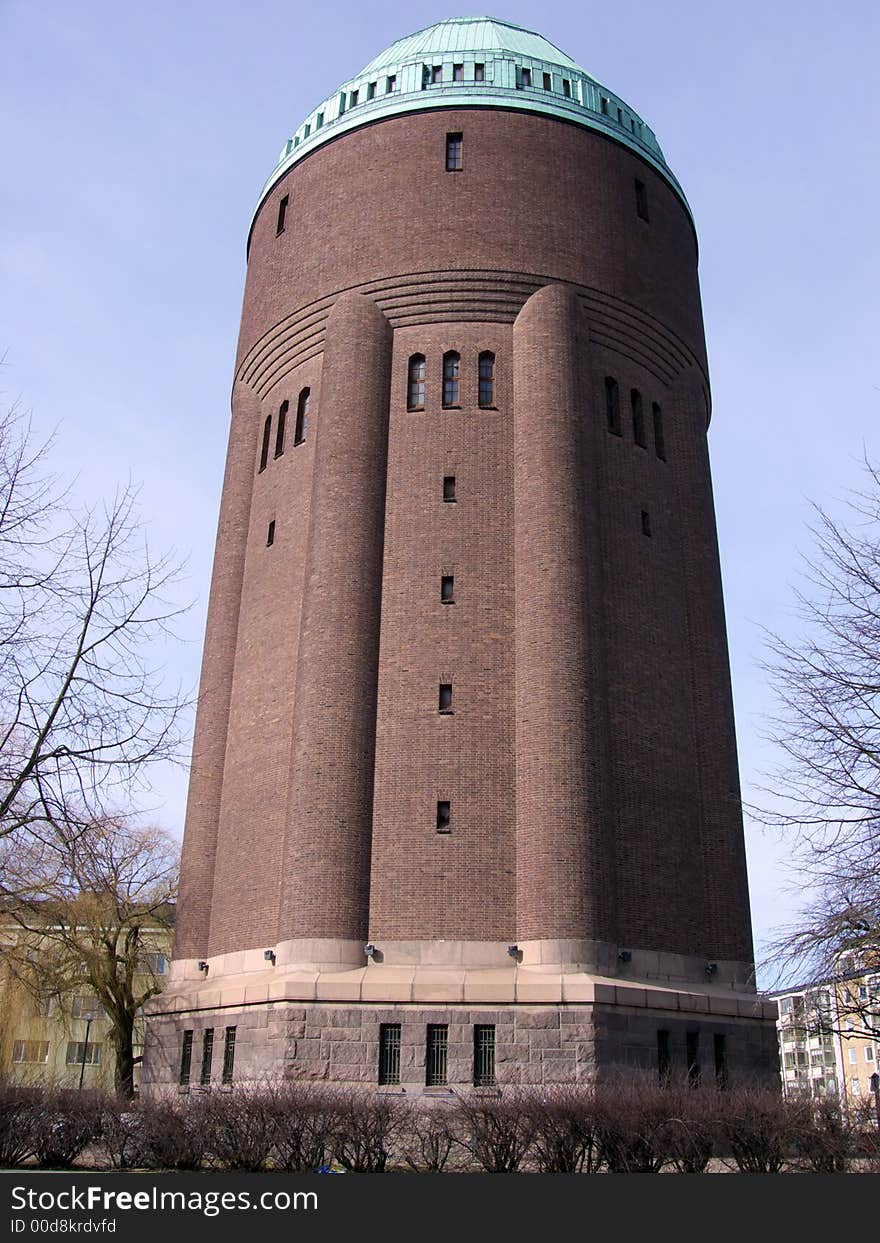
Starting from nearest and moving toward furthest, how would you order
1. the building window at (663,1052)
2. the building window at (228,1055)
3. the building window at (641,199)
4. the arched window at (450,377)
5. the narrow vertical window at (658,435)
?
the building window at (663,1052)
the building window at (228,1055)
the arched window at (450,377)
the narrow vertical window at (658,435)
the building window at (641,199)

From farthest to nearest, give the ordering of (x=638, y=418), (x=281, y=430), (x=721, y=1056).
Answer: (x=281, y=430)
(x=638, y=418)
(x=721, y=1056)

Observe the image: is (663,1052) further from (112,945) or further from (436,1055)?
(112,945)

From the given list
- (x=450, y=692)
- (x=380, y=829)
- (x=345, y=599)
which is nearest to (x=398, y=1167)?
(x=380, y=829)

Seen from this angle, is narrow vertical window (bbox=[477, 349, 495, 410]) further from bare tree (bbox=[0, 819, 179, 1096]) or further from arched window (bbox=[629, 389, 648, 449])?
bare tree (bbox=[0, 819, 179, 1096])

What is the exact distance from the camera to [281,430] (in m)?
28.4

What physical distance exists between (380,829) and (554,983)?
4150 millimetres

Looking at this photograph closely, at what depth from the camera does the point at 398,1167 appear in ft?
47.5

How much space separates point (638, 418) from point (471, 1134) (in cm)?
1732

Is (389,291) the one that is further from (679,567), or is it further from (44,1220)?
(44,1220)

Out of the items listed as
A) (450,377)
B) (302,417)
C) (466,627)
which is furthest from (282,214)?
(466,627)

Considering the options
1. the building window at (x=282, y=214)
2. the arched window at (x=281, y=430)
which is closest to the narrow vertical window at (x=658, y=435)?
the arched window at (x=281, y=430)

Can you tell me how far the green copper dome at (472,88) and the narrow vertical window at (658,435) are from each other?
669 centimetres

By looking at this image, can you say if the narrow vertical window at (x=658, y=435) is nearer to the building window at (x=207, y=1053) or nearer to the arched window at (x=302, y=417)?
the arched window at (x=302, y=417)

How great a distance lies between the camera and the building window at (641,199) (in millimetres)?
29492
